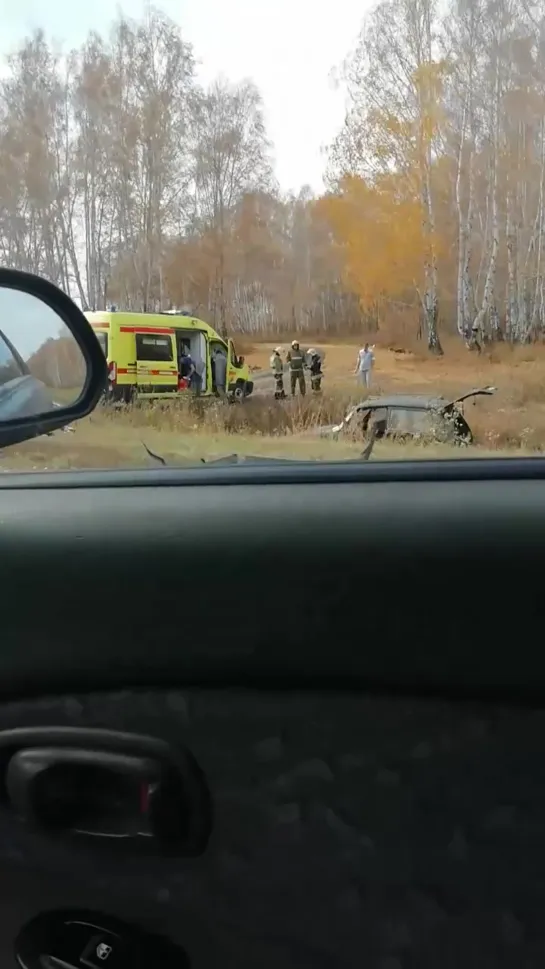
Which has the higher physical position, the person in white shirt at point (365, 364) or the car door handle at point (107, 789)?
the person in white shirt at point (365, 364)

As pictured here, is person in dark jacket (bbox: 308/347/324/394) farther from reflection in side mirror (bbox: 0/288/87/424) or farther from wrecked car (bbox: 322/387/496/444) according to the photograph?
reflection in side mirror (bbox: 0/288/87/424)

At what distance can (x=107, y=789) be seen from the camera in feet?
3.93

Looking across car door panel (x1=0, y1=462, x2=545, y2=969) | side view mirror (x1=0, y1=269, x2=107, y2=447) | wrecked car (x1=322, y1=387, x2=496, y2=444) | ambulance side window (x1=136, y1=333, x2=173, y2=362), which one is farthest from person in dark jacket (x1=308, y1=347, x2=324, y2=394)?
car door panel (x1=0, y1=462, x2=545, y2=969)

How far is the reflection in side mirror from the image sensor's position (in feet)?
5.88

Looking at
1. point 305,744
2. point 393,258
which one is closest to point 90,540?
point 305,744

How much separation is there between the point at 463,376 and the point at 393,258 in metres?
0.50

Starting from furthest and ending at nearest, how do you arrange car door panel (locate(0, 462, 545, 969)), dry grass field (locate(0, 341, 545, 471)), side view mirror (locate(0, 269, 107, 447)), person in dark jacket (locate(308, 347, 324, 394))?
person in dark jacket (locate(308, 347, 324, 394)), dry grass field (locate(0, 341, 545, 471)), side view mirror (locate(0, 269, 107, 447)), car door panel (locate(0, 462, 545, 969))

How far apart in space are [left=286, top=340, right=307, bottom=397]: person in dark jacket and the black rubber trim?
171 centimetres

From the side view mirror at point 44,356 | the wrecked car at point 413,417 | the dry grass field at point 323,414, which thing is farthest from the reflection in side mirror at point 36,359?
the wrecked car at point 413,417

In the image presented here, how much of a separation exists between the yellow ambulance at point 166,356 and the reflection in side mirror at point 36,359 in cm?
85

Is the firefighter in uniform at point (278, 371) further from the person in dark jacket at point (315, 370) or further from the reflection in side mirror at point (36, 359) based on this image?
the reflection in side mirror at point (36, 359)

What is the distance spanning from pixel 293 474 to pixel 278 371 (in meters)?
1.88

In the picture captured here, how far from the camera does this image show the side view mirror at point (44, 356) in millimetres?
1778

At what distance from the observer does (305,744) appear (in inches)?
42.2
